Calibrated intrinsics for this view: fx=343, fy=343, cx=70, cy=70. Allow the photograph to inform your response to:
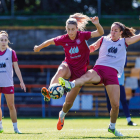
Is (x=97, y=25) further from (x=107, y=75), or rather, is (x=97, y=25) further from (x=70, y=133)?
(x=70, y=133)

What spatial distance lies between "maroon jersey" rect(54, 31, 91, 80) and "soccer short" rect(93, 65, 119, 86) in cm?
31

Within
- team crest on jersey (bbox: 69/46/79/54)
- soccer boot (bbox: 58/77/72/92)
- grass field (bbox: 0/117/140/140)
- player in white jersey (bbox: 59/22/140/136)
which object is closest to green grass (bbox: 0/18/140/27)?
grass field (bbox: 0/117/140/140)

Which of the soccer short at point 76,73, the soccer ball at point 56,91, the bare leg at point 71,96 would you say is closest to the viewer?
the soccer ball at point 56,91

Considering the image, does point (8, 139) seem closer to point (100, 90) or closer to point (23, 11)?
point (100, 90)

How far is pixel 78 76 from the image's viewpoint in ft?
20.8

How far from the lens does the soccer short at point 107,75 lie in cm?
607

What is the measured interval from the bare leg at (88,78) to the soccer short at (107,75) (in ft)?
0.28

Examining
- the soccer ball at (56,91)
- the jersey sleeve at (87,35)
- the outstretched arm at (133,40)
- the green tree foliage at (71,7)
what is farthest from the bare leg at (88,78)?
the green tree foliage at (71,7)

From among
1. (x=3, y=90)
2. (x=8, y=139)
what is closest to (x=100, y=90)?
(x=3, y=90)

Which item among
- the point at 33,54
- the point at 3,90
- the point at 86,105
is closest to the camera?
the point at 3,90

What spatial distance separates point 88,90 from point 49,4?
632cm

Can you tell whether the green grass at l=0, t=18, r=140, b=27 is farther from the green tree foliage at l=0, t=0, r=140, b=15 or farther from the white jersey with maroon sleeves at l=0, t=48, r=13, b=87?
the white jersey with maroon sleeves at l=0, t=48, r=13, b=87

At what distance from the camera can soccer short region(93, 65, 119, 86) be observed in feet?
19.9

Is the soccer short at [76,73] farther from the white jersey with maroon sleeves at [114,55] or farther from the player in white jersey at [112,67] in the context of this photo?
the white jersey with maroon sleeves at [114,55]
